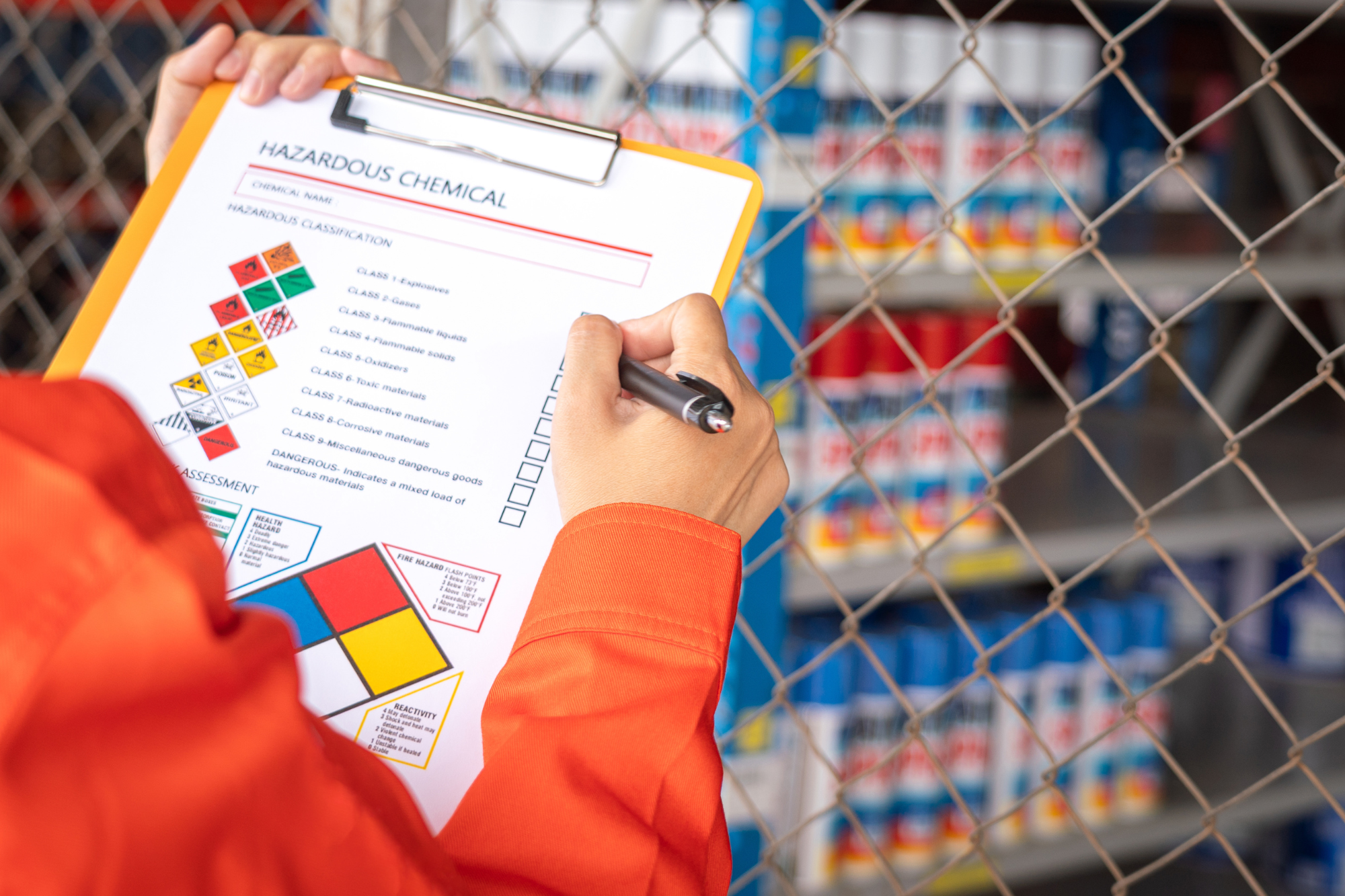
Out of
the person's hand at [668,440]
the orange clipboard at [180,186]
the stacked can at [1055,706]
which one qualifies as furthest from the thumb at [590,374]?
the stacked can at [1055,706]

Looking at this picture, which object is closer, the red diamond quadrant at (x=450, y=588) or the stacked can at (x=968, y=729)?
the red diamond quadrant at (x=450, y=588)

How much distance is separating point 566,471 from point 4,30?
3.00m

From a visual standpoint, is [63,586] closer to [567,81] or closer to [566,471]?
[566,471]

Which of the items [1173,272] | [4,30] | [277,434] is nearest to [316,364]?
[277,434]

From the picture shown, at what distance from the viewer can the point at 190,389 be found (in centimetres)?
72

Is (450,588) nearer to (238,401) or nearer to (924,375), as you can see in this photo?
(238,401)

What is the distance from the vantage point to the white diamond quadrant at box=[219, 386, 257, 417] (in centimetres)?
71

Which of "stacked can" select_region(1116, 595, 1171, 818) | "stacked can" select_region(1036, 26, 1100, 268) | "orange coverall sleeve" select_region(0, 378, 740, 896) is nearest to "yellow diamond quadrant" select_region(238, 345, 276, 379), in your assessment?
"orange coverall sleeve" select_region(0, 378, 740, 896)

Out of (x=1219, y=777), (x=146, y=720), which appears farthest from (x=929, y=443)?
(x=146, y=720)

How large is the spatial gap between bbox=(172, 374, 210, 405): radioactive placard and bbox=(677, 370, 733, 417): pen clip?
34 cm

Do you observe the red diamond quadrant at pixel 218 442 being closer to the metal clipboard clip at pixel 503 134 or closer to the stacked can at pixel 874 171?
the metal clipboard clip at pixel 503 134

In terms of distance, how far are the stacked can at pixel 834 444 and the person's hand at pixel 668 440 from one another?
72 centimetres

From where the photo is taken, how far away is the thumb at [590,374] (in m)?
0.60

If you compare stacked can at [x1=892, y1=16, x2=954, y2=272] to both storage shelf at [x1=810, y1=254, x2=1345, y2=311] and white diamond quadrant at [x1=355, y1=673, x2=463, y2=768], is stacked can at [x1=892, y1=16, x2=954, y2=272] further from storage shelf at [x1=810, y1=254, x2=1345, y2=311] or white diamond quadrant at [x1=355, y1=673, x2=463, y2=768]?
white diamond quadrant at [x1=355, y1=673, x2=463, y2=768]
